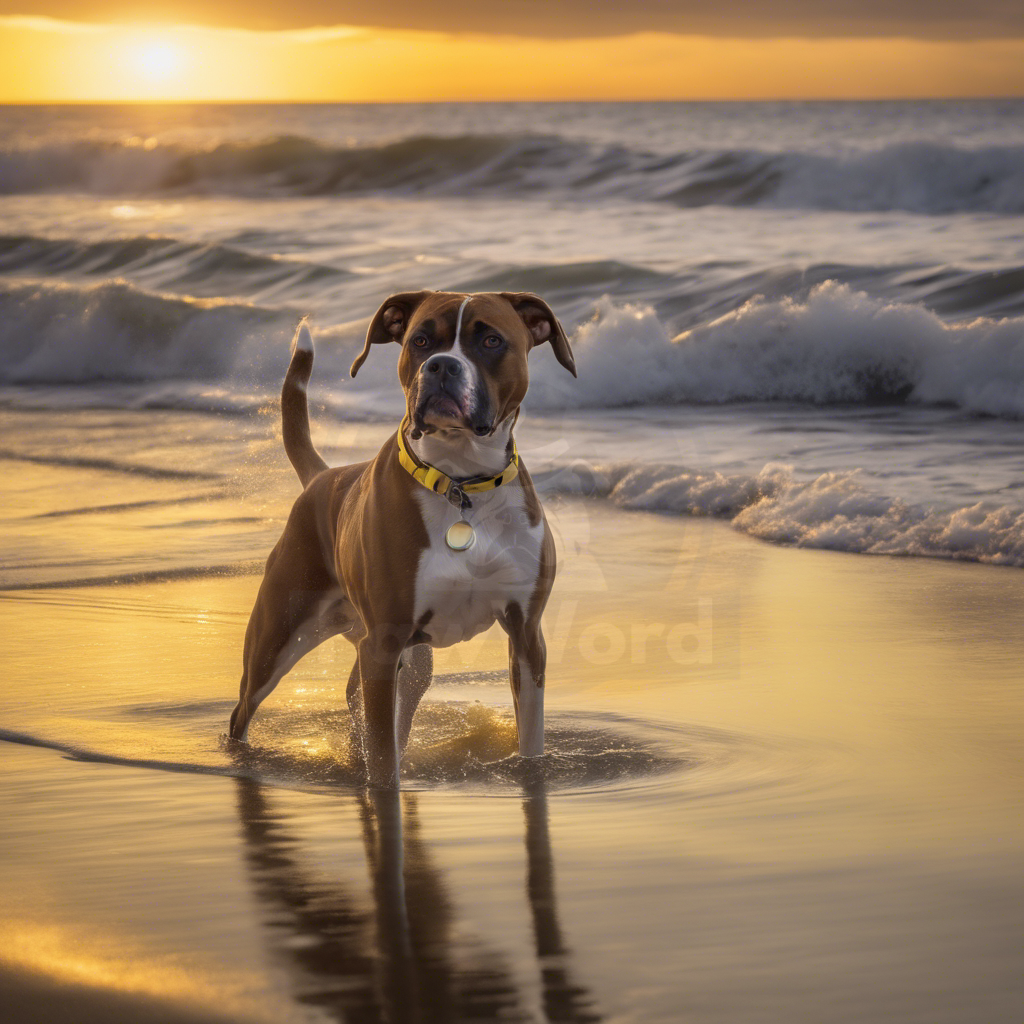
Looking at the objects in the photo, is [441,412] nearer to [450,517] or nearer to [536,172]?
[450,517]

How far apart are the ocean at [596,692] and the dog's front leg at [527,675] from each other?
10cm

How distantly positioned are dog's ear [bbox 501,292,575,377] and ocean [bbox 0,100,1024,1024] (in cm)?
117

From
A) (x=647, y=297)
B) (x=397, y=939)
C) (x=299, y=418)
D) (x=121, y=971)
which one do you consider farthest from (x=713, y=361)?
(x=121, y=971)

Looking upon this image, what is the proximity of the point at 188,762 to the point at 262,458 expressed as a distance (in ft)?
18.7

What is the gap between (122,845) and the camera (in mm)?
3311

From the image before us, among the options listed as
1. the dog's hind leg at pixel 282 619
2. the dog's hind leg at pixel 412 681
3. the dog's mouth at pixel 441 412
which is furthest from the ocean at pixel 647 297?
the dog's mouth at pixel 441 412

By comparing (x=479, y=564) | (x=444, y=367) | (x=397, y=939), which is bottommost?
(x=397, y=939)

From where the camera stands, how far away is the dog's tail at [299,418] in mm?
4617

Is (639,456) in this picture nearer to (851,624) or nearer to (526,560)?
(851,624)

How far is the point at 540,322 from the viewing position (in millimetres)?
3939

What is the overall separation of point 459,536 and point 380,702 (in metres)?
0.50

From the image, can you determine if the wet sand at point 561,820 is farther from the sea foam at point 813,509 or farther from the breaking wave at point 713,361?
the breaking wave at point 713,361

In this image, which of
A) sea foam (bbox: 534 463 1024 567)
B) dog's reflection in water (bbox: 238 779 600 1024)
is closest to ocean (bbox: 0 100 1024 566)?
sea foam (bbox: 534 463 1024 567)

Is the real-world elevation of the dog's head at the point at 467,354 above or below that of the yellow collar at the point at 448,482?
above
